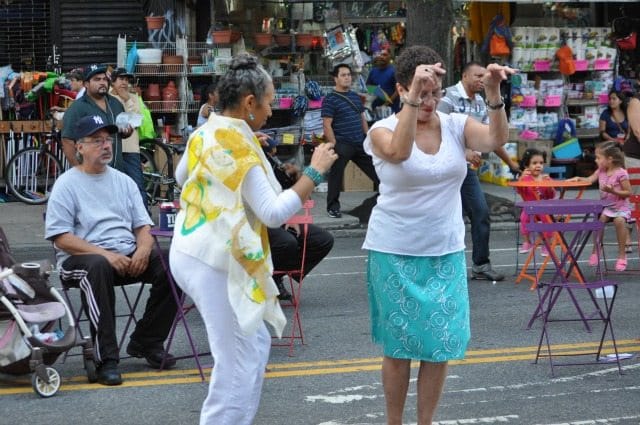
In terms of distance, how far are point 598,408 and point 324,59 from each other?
36.0 feet

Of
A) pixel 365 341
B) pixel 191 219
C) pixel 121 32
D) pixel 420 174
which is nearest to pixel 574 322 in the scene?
pixel 365 341

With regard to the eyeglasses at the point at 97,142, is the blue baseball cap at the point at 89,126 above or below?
above

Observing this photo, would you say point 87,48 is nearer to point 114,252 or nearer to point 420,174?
point 114,252

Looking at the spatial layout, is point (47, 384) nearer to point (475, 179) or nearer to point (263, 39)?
point (475, 179)

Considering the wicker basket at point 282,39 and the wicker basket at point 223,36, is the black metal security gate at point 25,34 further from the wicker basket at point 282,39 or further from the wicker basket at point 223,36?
the wicker basket at point 282,39

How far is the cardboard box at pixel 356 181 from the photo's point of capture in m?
17.0

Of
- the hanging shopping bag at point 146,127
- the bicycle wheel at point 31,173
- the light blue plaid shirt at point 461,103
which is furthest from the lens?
the bicycle wheel at point 31,173

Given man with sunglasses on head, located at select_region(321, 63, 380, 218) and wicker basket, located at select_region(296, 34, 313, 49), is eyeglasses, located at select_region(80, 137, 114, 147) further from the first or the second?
wicker basket, located at select_region(296, 34, 313, 49)

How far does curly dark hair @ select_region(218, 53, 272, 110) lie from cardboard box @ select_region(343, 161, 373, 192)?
11.9 meters

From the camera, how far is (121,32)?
55.8ft

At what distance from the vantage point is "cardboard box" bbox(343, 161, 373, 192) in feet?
55.7

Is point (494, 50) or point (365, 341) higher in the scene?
point (494, 50)

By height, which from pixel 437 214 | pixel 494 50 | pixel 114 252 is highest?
pixel 494 50

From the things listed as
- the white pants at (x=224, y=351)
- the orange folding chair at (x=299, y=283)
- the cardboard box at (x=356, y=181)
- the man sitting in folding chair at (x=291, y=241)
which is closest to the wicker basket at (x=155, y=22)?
the cardboard box at (x=356, y=181)
